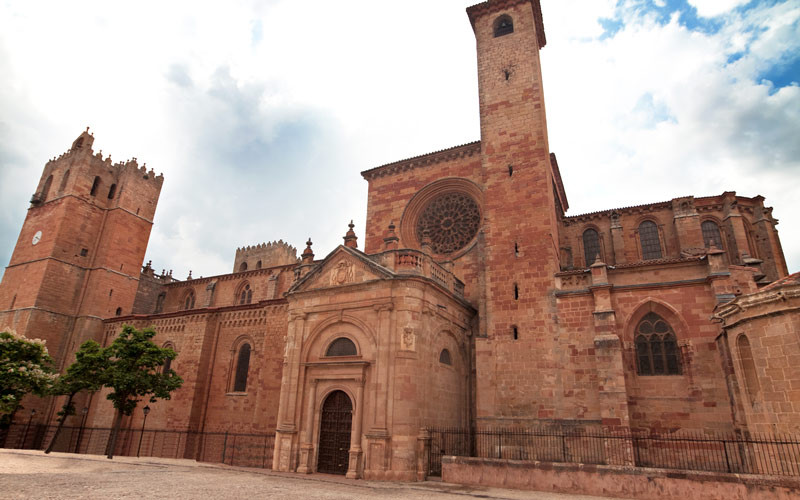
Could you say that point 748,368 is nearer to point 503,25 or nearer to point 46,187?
point 503,25

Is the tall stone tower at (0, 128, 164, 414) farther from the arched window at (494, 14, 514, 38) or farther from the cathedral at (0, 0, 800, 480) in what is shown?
the arched window at (494, 14, 514, 38)

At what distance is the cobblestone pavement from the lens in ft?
31.2

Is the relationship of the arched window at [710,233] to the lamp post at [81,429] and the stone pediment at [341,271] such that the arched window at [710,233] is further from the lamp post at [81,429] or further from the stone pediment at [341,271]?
the lamp post at [81,429]

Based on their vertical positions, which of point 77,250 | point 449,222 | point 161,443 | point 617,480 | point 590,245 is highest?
point 77,250

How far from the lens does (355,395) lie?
612 inches

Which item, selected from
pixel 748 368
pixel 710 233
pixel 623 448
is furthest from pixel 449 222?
pixel 710 233

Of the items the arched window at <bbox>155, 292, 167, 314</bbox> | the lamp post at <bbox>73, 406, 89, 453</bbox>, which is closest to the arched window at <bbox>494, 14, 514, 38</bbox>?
the lamp post at <bbox>73, 406, 89, 453</bbox>

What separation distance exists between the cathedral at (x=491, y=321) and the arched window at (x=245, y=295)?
7.86 meters

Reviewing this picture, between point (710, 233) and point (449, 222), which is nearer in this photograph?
point (449, 222)

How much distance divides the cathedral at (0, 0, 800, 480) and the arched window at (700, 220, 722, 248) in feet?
0.27

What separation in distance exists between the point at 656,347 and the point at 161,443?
23.3 m

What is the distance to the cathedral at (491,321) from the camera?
14664 millimetres

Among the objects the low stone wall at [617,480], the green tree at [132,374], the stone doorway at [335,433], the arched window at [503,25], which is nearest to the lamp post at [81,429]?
the green tree at [132,374]

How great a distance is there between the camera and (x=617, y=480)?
11.6 m
